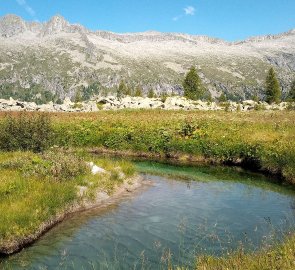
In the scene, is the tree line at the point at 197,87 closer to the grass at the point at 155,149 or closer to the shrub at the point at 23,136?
the grass at the point at 155,149

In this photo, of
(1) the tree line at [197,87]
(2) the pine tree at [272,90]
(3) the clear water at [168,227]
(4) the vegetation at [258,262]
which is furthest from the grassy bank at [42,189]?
(2) the pine tree at [272,90]

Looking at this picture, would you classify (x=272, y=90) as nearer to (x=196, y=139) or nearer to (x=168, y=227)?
(x=196, y=139)

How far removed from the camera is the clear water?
1408cm

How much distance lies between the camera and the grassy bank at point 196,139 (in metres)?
31.3

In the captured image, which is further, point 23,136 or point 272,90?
point 272,90

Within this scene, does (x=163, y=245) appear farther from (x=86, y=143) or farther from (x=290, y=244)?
(x=86, y=143)

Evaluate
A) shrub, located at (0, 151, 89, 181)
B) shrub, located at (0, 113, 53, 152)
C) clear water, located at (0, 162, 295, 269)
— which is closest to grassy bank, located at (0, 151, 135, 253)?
shrub, located at (0, 151, 89, 181)

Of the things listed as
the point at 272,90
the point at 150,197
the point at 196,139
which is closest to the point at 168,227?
the point at 150,197

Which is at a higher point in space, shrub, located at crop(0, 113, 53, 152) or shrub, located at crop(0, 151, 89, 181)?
shrub, located at crop(0, 113, 53, 152)

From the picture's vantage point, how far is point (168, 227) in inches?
692

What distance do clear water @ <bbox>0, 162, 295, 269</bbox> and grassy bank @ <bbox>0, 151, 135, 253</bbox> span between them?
614 millimetres

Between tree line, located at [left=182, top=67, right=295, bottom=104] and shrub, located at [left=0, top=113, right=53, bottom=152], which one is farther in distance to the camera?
tree line, located at [left=182, top=67, right=295, bottom=104]

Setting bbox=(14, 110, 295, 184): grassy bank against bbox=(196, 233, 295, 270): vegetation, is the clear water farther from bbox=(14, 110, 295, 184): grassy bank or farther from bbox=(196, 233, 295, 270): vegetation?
bbox=(14, 110, 295, 184): grassy bank

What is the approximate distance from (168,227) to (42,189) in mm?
6144
